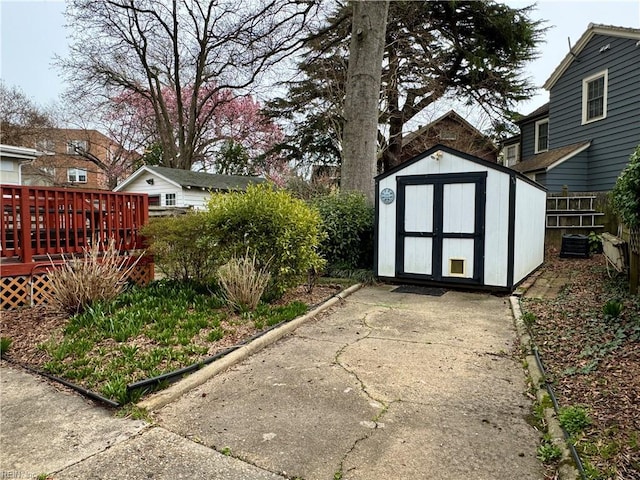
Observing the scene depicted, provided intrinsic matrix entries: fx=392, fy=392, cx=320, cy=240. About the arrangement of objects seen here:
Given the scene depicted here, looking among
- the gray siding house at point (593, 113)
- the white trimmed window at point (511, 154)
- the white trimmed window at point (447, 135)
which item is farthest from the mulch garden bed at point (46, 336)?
the white trimmed window at point (447, 135)

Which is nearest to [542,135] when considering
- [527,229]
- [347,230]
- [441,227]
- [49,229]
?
[527,229]

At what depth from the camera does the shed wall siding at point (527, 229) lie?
21.2ft

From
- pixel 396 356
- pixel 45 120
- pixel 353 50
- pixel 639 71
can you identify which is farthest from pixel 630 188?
pixel 45 120

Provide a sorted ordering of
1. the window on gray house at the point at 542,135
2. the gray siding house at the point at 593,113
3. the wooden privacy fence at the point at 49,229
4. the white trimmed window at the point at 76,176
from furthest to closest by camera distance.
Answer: the white trimmed window at the point at 76,176
the window on gray house at the point at 542,135
the gray siding house at the point at 593,113
the wooden privacy fence at the point at 49,229

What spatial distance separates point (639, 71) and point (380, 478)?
516 inches

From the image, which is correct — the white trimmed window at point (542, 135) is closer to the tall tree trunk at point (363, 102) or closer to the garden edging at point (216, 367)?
the tall tree trunk at point (363, 102)

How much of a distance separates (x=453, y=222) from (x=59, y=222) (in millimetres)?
6257

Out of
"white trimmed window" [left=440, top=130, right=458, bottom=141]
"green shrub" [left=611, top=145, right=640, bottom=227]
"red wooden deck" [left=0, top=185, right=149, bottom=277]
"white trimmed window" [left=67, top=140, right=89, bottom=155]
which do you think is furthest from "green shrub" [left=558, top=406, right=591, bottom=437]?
"white trimmed window" [left=67, top=140, right=89, bottom=155]

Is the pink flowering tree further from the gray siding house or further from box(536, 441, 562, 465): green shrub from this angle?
box(536, 441, 562, 465): green shrub

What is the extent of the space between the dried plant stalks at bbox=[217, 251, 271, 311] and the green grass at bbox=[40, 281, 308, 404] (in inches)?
5.7

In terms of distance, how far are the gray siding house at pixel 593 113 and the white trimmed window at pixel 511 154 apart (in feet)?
8.62

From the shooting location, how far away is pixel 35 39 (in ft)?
44.0

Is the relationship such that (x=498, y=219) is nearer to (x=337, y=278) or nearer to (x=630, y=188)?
(x=630, y=188)

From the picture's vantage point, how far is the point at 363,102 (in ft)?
29.5
